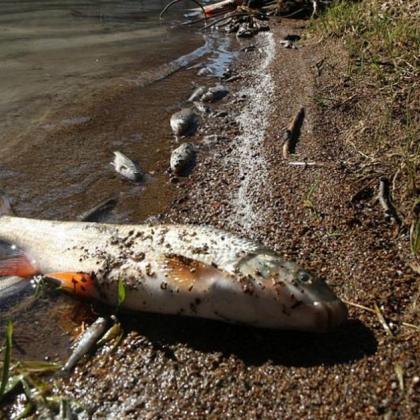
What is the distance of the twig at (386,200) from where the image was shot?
4301mm

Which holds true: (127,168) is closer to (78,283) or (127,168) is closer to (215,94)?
(78,283)

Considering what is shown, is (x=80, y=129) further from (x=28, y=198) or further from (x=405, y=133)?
(x=405, y=133)

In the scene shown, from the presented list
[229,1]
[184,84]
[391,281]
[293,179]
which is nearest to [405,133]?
[293,179]

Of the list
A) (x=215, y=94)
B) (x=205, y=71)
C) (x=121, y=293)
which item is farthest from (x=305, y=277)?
(x=205, y=71)

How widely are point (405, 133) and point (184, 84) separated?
4.52 m

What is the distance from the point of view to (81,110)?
7.70 meters

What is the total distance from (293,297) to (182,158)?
297cm

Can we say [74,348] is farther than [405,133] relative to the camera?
No

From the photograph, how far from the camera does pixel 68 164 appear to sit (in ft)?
20.0

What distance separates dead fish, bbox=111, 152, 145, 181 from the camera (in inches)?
225

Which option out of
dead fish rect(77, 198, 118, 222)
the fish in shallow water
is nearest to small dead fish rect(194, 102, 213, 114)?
dead fish rect(77, 198, 118, 222)

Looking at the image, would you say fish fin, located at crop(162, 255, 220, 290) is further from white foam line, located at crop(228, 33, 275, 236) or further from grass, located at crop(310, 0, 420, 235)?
grass, located at crop(310, 0, 420, 235)

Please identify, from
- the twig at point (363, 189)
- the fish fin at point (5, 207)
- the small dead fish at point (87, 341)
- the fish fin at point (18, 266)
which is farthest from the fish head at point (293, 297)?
the fish fin at point (5, 207)

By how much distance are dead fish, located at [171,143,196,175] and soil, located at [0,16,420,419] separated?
0.13m
